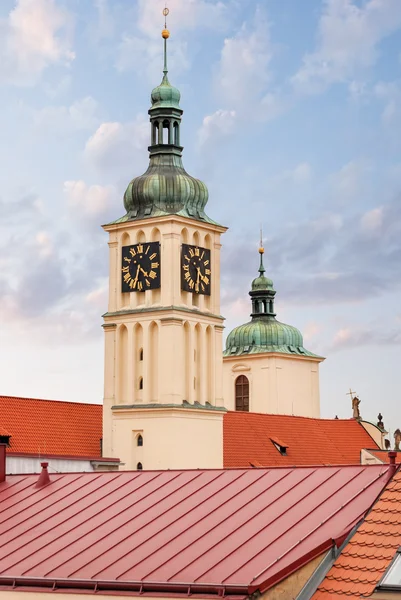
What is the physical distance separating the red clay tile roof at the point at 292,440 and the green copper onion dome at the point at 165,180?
12.1 m

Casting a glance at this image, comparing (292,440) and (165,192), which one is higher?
(165,192)

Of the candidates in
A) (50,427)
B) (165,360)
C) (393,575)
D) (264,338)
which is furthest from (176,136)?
→ (393,575)

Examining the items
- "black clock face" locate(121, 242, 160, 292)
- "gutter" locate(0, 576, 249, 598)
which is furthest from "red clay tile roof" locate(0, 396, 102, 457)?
"gutter" locate(0, 576, 249, 598)

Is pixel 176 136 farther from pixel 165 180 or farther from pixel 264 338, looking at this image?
pixel 264 338

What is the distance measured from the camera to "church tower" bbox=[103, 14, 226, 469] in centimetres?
6153

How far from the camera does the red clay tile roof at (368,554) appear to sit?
19.2 metres

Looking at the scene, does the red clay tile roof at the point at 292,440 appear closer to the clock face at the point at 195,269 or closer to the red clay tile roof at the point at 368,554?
the clock face at the point at 195,269

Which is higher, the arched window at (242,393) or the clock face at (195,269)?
the clock face at (195,269)

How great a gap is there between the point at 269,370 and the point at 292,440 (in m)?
16.6

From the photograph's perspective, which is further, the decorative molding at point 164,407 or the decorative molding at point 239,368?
the decorative molding at point 239,368

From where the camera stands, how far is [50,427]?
58125 mm

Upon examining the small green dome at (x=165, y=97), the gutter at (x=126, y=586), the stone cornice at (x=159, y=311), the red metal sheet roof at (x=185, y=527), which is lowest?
the gutter at (x=126, y=586)

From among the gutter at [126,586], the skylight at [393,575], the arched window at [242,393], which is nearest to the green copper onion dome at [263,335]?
the arched window at [242,393]

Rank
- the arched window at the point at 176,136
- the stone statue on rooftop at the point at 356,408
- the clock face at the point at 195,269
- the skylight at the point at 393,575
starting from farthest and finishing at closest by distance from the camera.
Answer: the stone statue on rooftop at the point at 356,408 → the arched window at the point at 176,136 → the clock face at the point at 195,269 → the skylight at the point at 393,575
